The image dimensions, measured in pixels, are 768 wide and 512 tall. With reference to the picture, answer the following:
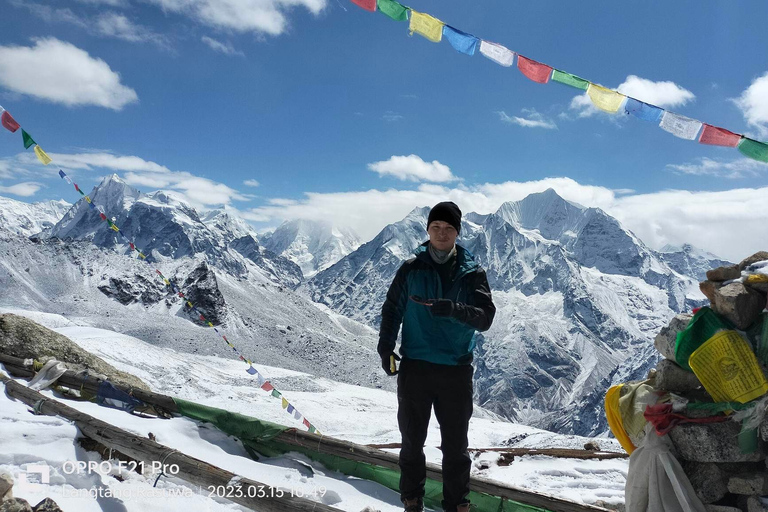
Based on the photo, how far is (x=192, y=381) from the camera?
4247 cm

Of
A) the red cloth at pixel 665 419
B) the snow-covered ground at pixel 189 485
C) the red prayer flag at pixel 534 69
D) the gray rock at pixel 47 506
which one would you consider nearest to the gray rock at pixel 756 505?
the red cloth at pixel 665 419

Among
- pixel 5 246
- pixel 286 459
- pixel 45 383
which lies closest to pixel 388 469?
pixel 286 459

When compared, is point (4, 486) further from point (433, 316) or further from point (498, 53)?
point (498, 53)

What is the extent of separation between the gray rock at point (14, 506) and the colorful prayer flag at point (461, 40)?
6657mm

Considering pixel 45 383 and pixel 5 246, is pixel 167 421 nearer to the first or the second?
pixel 45 383

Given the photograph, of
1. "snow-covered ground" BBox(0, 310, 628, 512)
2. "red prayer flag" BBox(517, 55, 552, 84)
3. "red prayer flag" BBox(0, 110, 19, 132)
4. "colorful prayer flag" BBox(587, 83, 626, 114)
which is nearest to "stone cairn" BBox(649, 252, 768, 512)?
"snow-covered ground" BBox(0, 310, 628, 512)

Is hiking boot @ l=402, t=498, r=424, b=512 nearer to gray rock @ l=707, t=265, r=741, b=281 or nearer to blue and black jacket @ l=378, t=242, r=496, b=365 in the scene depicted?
blue and black jacket @ l=378, t=242, r=496, b=365

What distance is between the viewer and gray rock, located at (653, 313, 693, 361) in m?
4.23

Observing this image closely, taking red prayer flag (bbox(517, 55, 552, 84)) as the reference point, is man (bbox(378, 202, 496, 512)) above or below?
below

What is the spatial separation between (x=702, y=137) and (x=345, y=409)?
144ft

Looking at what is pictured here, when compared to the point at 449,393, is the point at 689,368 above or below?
above

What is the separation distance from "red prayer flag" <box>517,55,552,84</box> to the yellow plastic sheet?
408 centimetres

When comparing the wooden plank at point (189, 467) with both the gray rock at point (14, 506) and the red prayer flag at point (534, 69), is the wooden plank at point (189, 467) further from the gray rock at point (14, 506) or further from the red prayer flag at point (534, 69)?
the red prayer flag at point (534, 69)

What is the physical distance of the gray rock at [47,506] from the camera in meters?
3.72
